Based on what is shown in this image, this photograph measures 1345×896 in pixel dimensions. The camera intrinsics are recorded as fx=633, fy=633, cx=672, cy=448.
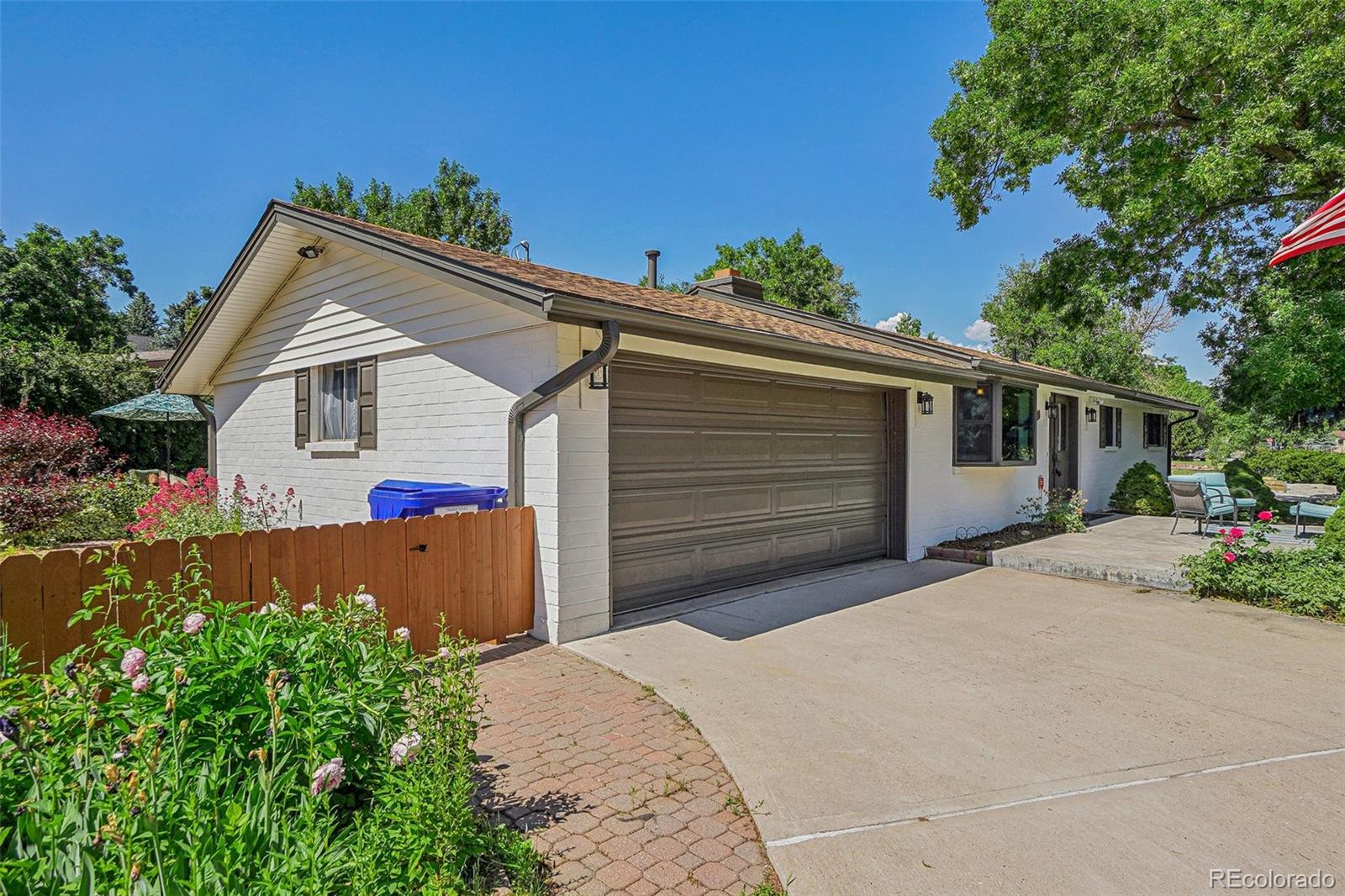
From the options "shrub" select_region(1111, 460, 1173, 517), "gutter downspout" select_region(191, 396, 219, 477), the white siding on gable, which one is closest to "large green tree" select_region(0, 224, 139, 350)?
"gutter downspout" select_region(191, 396, 219, 477)

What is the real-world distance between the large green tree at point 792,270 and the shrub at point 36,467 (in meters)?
23.7

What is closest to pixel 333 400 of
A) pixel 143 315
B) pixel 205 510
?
pixel 205 510

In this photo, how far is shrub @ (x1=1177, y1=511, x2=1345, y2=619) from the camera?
5.86 metres

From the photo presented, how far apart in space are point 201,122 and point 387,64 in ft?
13.2

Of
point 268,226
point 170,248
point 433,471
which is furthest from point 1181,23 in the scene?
point 170,248

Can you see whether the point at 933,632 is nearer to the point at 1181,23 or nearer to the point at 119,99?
the point at 1181,23

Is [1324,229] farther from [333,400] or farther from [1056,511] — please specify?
[333,400]

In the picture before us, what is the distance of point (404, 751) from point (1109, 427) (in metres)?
16.6

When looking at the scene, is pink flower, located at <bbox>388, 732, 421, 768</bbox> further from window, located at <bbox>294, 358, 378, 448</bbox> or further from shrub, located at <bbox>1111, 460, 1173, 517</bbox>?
shrub, located at <bbox>1111, 460, 1173, 517</bbox>

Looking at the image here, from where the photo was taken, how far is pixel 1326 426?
1638 centimetres

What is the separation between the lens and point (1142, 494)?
13742mm

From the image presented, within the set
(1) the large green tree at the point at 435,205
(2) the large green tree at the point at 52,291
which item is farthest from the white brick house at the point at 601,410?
(1) the large green tree at the point at 435,205

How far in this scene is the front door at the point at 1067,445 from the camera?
12555mm

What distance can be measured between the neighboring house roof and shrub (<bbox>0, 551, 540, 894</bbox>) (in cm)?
279
